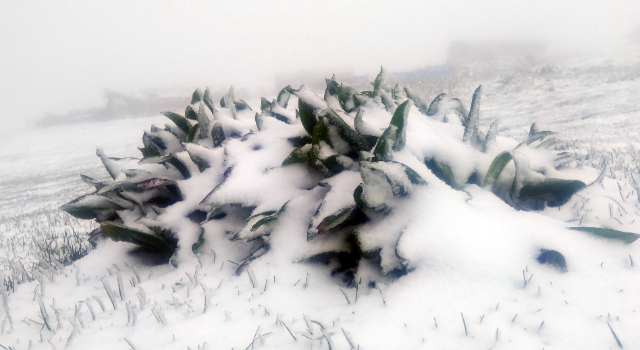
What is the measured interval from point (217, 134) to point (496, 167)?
5.28 feet

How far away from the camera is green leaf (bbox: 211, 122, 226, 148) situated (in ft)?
8.05

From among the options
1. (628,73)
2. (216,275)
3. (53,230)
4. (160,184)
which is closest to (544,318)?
(216,275)

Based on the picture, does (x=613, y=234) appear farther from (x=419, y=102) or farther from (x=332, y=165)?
(x=419, y=102)

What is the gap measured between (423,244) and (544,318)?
425 millimetres

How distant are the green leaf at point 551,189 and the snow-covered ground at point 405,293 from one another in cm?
9

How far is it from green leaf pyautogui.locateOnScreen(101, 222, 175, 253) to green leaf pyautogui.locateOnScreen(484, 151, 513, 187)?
1.62 metres

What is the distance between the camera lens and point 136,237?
195 centimetres

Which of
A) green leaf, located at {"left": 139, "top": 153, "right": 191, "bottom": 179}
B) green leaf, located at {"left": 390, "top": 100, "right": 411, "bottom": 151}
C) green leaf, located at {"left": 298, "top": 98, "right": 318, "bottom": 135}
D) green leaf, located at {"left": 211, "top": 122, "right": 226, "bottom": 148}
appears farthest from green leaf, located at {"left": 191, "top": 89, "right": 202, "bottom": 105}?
green leaf, located at {"left": 390, "top": 100, "right": 411, "bottom": 151}

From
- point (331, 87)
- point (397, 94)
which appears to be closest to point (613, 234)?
point (397, 94)

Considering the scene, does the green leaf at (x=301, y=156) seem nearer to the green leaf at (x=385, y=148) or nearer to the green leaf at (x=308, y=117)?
the green leaf at (x=308, y=117)

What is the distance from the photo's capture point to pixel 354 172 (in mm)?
1820

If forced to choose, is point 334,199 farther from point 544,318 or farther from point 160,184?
point 160,184

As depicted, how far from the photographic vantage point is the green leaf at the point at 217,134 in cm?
245

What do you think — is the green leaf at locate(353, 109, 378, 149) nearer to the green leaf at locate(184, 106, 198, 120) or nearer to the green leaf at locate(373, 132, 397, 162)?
the green leaf at locate(373, 132, 397, 162)
